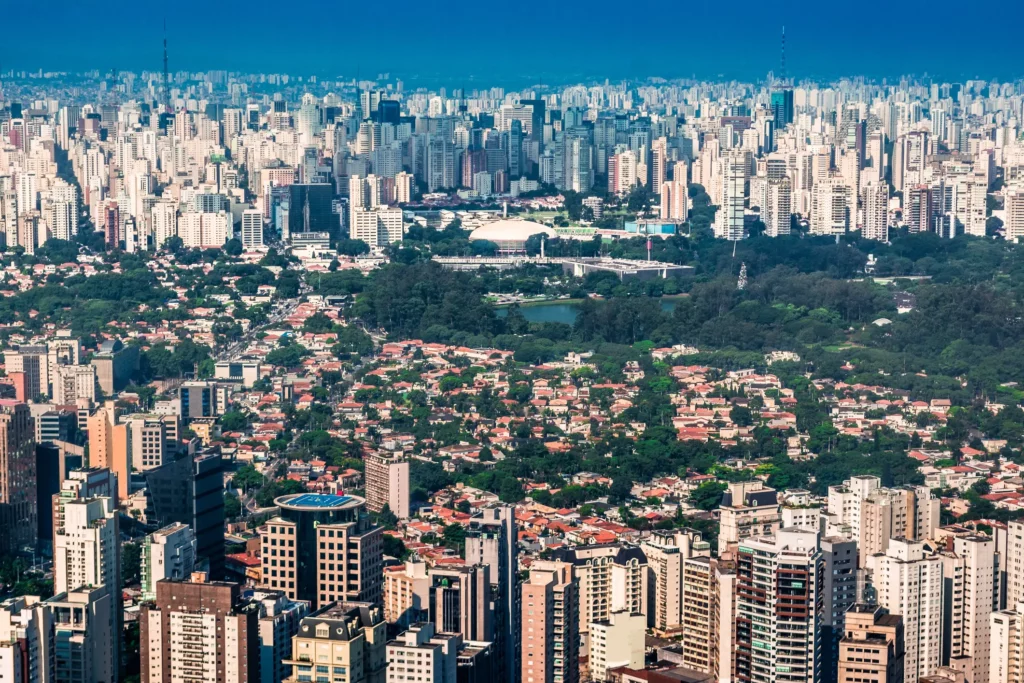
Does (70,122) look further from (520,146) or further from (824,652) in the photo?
(824,652)

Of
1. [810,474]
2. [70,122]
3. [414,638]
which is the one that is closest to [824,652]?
[414,638]

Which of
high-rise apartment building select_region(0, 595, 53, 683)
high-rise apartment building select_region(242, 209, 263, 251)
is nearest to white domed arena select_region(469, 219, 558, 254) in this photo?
high-rise apartment building select_region(242, 209, 263, 251)

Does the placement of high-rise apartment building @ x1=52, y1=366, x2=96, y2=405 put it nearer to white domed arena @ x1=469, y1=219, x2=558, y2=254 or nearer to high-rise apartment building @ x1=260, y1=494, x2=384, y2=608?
high-rise apartment building @ x1=260, y1=494, x2=384, y2=608

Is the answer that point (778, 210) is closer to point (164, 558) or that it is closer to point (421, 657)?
point (164, 558)

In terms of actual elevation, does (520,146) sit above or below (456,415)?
above

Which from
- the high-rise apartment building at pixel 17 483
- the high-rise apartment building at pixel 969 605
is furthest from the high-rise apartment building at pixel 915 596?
the high-rise apartment building at pixel 17 483

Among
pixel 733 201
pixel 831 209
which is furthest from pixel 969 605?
pixel 733 201

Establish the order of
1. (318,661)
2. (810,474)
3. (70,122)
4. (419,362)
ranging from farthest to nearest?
(70,122) < (419,362) < (810,474) < (318,661)
